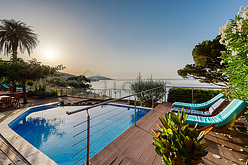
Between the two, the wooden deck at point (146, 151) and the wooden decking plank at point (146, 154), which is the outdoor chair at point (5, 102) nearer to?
the wooden deck at point (146, 151)

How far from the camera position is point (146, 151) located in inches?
80.4

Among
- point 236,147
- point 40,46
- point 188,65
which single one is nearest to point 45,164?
point 236,147

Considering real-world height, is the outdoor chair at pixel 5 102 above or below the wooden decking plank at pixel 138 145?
above

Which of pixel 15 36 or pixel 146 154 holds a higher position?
pixel 15 36

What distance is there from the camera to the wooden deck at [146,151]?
69.3 inches

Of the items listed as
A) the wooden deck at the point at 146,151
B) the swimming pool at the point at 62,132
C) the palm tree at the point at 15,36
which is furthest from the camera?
the palm tree at the point at 15,36

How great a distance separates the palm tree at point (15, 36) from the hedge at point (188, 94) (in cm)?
1387

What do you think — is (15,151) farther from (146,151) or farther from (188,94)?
(188,94)

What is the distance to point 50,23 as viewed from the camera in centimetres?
771

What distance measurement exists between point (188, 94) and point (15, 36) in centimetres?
1545

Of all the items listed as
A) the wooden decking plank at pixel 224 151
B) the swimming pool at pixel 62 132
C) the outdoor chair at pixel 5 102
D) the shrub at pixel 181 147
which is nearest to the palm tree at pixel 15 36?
the outdoor chair at pixel 5 102

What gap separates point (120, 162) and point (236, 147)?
7.20 ft

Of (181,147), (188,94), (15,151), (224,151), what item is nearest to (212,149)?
(224,151)

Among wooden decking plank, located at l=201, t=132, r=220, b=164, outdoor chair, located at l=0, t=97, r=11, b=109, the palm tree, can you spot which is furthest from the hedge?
the palm tree
